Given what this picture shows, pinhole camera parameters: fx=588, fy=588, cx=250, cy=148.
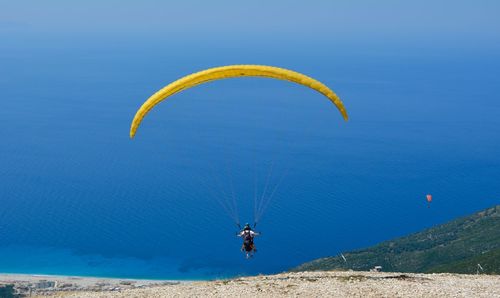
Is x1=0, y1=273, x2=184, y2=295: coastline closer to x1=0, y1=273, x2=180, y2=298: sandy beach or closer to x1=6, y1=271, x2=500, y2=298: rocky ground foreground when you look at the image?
x1=0, y1=273, x2=180, y2=298: sandy beach

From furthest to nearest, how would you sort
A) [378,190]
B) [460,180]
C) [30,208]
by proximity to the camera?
[460,180] → [378,190] → [30,208]

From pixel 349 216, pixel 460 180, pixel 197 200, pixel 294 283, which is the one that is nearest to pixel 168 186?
pixel 197 200

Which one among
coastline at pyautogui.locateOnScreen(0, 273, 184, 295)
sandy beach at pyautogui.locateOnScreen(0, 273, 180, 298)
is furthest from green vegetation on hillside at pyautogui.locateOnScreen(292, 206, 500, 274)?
sandy beach at pyautogui.locateOnScreen(0, 273, 180, 298)

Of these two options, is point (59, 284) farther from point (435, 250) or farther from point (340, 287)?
point (340, 287)

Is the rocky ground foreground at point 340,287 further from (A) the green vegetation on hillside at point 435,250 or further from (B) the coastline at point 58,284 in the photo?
(B) the coastline at point 58,284

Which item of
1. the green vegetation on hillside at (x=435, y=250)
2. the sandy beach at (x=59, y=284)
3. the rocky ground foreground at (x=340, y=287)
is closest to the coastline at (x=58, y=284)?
the sandy beach at (x=59, y=284)

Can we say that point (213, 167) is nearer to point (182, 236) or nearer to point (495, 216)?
point (182, 236)
